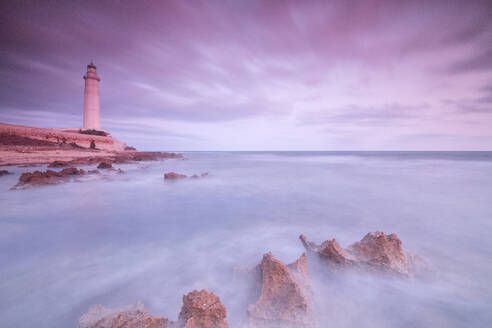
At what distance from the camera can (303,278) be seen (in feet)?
9.08

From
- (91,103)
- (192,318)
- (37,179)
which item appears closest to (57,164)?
(37,179)

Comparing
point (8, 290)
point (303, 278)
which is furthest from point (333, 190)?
point (8, 290)

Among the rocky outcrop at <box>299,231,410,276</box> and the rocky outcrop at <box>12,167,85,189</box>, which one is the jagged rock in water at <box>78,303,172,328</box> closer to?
the rocky outcrop at <box>299,231,410,276</box>

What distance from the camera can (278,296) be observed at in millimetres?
2320

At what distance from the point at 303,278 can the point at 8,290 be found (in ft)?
14.5

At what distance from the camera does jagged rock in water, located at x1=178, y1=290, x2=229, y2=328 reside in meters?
1.81

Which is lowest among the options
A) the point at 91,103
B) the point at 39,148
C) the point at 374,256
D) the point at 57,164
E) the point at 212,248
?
the point at 212,248

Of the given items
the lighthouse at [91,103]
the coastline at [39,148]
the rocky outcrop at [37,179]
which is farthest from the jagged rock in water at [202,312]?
the lighthouse at [91,103]

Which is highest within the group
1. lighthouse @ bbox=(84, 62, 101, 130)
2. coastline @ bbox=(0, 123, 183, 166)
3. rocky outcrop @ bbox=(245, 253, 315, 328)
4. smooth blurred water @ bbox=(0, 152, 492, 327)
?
lighthouse @ bbox=(84, 62, 101, 130)

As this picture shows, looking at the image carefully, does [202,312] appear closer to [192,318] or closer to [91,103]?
[192,318]

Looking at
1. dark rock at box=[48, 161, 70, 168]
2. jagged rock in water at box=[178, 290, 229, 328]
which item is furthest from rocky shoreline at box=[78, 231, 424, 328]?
dark rock at box=[48, 161, 70, 168]

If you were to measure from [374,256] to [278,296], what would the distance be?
1.89 meters

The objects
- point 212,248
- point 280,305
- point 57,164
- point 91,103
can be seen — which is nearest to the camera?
point 280,305

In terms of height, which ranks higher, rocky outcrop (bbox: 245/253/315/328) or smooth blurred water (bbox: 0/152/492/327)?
rocky outcrop (bbox: 245/253/315/328)
